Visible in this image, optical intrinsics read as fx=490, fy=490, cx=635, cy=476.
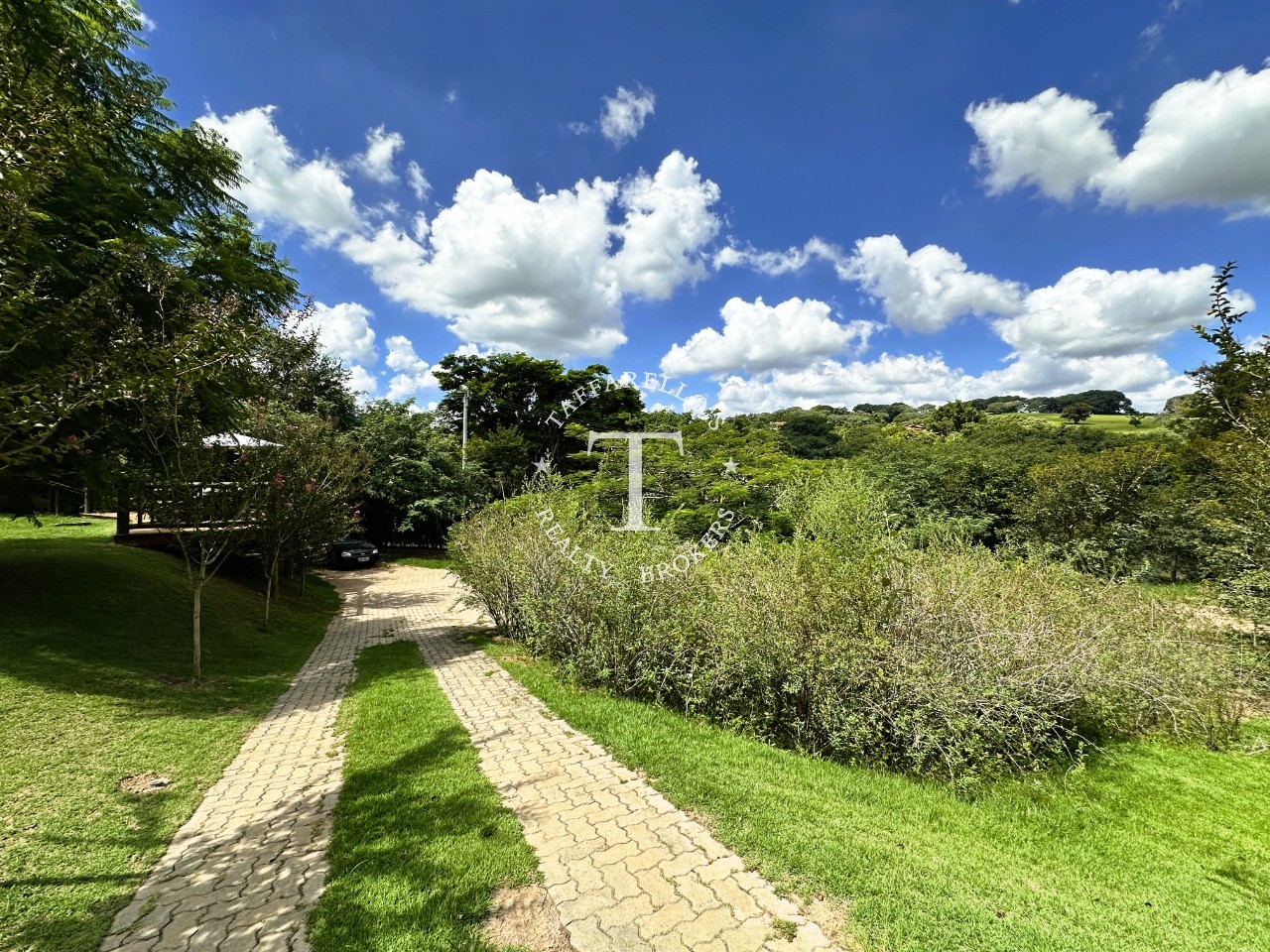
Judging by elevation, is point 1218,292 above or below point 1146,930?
above

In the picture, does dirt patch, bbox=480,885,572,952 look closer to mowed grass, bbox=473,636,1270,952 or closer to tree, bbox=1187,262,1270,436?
mowed grass, bbox=473,636,1270,952

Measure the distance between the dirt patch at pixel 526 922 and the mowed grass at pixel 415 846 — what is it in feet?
0.20

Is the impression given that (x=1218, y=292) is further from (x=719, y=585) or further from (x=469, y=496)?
(x=469, y=496)

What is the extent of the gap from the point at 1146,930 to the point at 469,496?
2102cm

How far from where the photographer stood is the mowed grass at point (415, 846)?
2.41 metres

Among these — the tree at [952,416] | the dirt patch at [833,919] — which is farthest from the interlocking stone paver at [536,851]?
the tree at [952,416]

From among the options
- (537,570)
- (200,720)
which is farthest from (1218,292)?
(200,720)

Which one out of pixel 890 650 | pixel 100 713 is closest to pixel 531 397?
pixel 100 713

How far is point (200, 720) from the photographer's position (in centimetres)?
516

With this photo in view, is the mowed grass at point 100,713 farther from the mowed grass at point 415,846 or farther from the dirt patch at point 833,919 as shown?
the dirt patch at point 833,919

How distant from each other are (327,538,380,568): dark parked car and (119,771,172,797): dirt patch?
55.6 ft

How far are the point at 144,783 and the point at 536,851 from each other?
11.3ft

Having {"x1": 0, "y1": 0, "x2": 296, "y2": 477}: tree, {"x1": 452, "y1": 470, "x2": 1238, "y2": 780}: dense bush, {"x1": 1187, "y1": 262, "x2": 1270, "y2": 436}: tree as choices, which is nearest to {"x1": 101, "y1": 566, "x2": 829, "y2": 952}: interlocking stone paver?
{"x1": 452, "y1": 470, "x2": 1238, "y2": 780}: dense bush

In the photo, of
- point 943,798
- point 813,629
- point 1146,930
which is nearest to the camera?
point 1146,930
